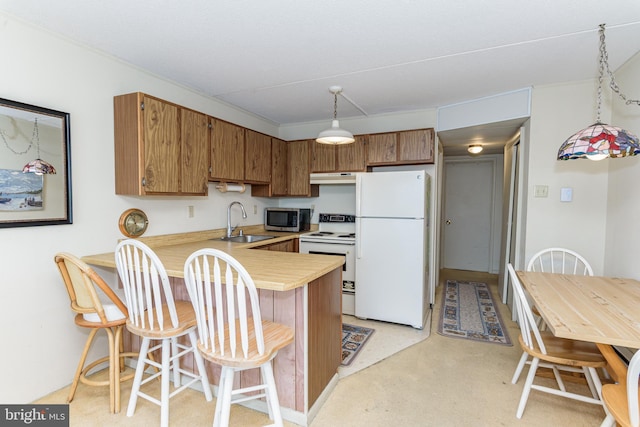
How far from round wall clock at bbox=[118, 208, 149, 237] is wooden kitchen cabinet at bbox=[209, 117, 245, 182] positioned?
68cm

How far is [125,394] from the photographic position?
207cm

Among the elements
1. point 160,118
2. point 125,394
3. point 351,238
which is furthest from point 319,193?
point 125,394

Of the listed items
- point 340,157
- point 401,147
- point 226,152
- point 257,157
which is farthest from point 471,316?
point 226,152

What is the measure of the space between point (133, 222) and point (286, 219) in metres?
1.82

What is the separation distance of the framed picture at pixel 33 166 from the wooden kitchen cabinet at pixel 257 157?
1604 millimetres

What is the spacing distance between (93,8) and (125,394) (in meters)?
2.39

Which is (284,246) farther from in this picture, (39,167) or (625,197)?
(625,197)

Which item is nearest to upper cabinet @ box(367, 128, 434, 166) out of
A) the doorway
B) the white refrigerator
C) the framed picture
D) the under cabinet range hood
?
the under cabinet range hood

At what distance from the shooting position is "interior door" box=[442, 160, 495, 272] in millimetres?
5562

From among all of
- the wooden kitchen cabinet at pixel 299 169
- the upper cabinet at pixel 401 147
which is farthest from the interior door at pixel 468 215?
the wooden kitchen cabinet at pixel 299 169

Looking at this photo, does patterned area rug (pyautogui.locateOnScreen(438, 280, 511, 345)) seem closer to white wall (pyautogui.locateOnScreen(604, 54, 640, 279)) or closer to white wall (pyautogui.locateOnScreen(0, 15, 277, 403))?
white wall (pyautogui.locateOnScreen(604, 54, 640, 279))

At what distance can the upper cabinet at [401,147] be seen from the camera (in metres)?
3.49

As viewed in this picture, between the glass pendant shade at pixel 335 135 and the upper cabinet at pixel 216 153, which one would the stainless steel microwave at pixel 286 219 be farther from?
the glass pendant shade at pixel 335 135

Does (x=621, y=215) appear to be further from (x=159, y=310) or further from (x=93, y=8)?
(x=93, y=8)
